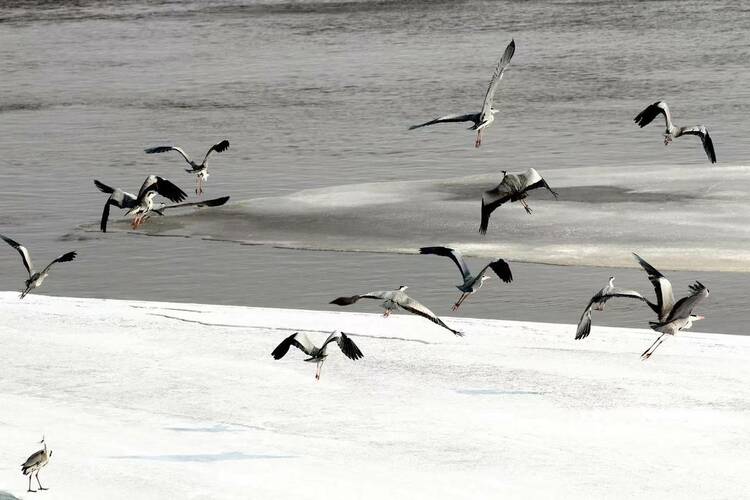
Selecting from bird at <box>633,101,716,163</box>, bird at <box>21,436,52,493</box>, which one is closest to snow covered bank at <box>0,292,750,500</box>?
bird at <box>21,436,52,493</box>

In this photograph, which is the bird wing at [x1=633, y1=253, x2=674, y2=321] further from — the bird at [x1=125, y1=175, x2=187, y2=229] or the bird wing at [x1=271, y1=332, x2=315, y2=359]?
the bird at [x1=125, y1=175, x2=187, y2=229]

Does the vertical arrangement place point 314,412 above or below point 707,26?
below

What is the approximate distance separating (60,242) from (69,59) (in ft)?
94.8

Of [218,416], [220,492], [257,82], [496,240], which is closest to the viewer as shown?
[220,492]

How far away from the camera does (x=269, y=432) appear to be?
9703 mm

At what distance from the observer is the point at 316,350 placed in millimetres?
→ 10281

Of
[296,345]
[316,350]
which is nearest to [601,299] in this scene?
[316,350]

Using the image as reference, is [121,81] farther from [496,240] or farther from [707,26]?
[496,240]

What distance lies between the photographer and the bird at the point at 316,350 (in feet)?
31.4

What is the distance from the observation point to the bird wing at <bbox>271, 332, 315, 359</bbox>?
9988 millimetres

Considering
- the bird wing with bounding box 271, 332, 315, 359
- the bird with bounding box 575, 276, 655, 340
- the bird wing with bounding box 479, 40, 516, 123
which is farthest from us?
the bird wing with bounding box 479, 40, 516, 123

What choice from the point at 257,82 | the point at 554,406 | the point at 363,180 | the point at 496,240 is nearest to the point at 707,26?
the point at 257,82

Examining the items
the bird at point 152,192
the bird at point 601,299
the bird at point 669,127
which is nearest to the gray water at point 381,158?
the bird at point 152,192

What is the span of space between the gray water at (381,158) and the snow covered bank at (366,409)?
8.42ft
